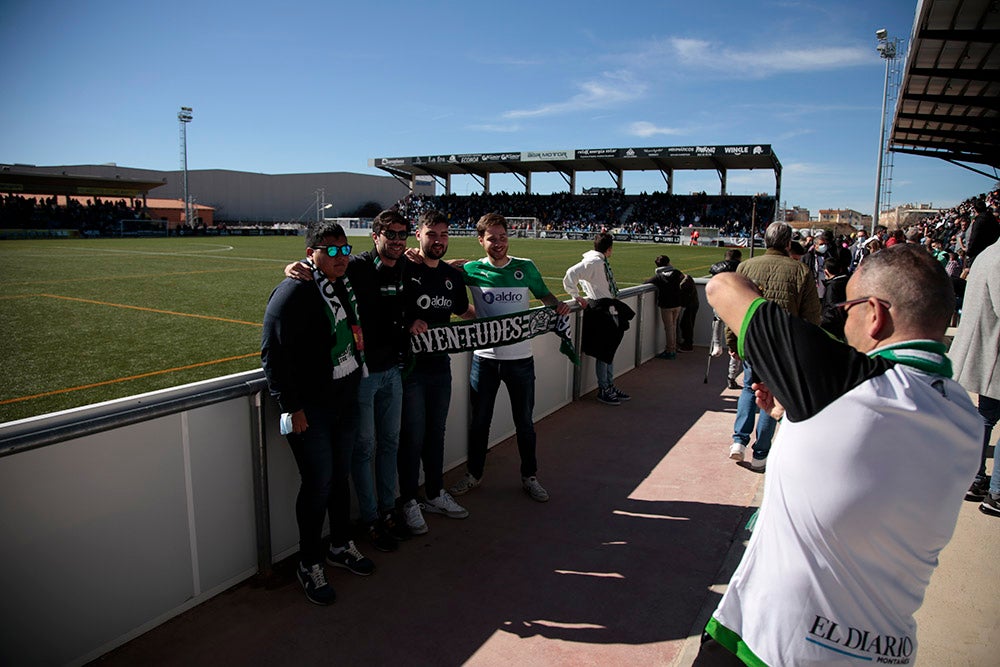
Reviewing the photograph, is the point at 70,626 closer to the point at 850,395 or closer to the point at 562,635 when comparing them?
the point at 562,635

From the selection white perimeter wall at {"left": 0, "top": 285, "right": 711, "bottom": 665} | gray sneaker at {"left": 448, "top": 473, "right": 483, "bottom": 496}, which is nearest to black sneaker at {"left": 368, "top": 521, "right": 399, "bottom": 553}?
white perimeter wall at {"left": 0, "top": 285, "right": 711, "bottom": 665}

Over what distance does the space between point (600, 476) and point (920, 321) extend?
3961mm

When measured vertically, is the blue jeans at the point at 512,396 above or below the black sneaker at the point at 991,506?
above

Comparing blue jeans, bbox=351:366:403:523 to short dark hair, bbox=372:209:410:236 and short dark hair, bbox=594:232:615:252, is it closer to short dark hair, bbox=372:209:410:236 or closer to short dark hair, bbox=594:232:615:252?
short dark hair, bbox=372:209:410:236

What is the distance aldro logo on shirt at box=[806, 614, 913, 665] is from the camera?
1.53 meters

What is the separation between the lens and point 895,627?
154 centimetres

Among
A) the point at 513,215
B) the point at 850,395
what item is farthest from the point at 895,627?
the point at 513,215

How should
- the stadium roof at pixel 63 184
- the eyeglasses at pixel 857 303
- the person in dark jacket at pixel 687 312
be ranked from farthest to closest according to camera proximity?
1. the stadium roof at pixel 63 184
2. the person in dark jacket at pixel 687 312
3. the eyeglasses at pixel 857 303

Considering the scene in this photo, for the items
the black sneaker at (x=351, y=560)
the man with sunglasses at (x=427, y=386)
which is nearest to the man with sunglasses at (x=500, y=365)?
the man with sunglasses at (x=427, y=386)

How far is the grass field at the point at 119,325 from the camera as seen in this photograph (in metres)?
7.95

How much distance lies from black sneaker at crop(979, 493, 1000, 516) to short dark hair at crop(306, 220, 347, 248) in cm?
471

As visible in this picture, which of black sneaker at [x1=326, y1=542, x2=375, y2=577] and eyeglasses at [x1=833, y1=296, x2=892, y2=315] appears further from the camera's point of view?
black sneaker at [x1=326, y1=542, x2=375, y2=577]

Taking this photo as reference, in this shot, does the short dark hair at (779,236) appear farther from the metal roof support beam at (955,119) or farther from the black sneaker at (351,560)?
the metal roof support beam at (955,119)

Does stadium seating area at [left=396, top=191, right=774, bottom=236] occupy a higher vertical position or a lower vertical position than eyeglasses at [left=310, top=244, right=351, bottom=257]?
higher
